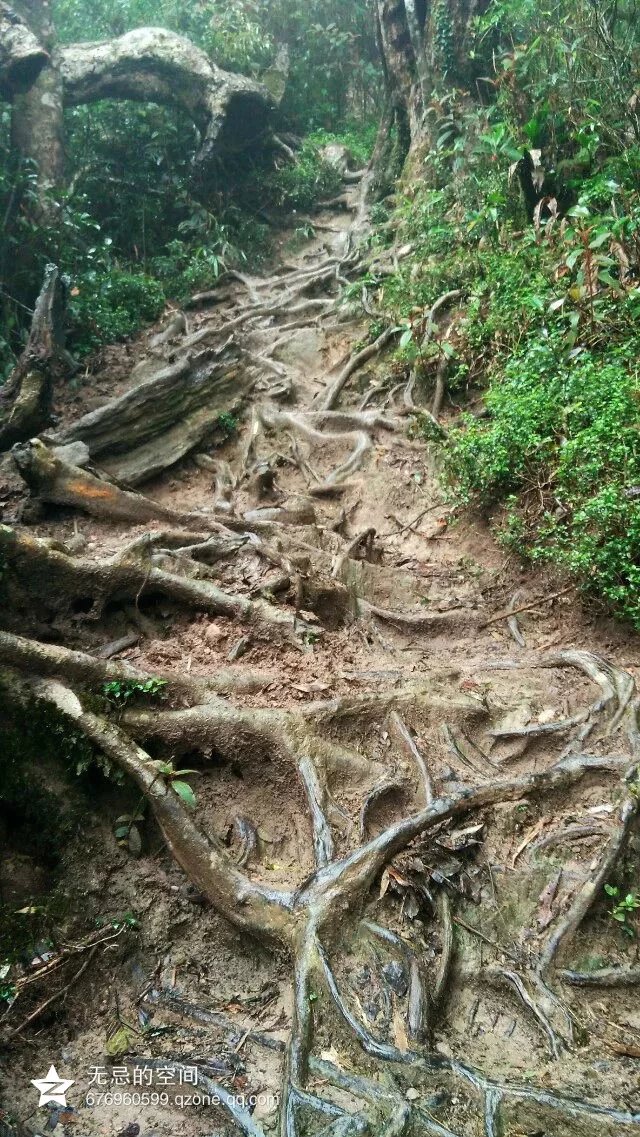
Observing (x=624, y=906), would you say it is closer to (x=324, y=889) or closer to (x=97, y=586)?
(x=324, y=889)

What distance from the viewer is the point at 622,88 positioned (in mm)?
7000

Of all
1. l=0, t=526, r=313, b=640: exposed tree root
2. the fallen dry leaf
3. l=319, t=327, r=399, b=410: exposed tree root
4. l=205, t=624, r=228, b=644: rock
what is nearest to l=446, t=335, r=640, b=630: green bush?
the fallen dry leaf

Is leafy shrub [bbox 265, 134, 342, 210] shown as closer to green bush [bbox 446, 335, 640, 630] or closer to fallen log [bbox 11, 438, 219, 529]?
green bush [bbox 446, 335, 640, 630]

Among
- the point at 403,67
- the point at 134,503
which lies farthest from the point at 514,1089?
the point at 403,67

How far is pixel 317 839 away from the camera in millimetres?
3658

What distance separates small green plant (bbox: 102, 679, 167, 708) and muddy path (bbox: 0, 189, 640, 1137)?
0.06 ft

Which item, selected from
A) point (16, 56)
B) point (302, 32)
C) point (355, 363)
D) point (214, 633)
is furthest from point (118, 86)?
point (214, 633)

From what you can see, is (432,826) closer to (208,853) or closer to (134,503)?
(208,853)

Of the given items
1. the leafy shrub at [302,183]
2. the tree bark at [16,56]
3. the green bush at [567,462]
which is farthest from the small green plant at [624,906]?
the leafy shrub at [302,183]

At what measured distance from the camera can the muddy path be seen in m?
2.86

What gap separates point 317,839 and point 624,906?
4.86 feet

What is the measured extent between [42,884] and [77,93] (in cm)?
1293

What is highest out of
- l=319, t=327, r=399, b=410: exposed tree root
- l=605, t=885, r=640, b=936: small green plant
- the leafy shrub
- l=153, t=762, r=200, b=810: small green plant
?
the leafy shrub

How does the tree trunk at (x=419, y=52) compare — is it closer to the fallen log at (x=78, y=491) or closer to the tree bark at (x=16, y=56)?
the tree bark at (x=16, y=56)
